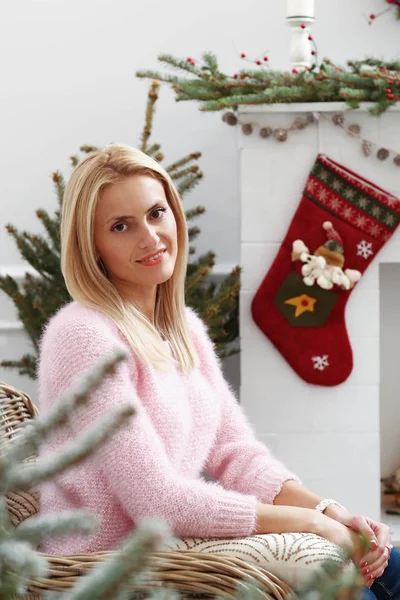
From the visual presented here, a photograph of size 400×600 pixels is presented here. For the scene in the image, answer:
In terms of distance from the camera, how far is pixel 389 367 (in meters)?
3.14

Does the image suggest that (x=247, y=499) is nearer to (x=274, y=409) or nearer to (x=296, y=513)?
(x=296, y=513)

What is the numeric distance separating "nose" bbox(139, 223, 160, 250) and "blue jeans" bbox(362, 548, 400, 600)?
0.68 m

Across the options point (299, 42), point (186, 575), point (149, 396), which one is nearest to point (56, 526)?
point (186, 575)

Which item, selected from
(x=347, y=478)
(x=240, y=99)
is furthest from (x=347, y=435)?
(x=240, y=99)

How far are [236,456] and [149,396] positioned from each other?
0.26 metres

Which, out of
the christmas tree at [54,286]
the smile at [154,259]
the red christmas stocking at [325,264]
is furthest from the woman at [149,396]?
the red christmas stocking at [325,264]

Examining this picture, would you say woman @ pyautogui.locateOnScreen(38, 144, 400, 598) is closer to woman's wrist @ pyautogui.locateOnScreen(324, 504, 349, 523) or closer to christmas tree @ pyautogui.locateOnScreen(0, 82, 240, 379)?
woman's wrist @ pyautogui.locateOnScreen(324, 504, 349, 523)

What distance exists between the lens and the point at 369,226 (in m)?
2.69

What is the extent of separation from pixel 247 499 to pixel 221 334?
4.23ft

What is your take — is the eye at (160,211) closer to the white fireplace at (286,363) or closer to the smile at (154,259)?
the smile at (154,259)

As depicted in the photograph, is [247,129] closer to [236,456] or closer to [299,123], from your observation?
[299,123]

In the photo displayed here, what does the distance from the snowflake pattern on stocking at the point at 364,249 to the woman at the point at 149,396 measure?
1.05 metres

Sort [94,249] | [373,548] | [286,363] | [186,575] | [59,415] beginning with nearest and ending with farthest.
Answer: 1. [59,415]
2. [186,575]
3. [373,548]
4. [94,249]
5. [286,363]

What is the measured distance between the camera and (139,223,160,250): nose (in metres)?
1.54
